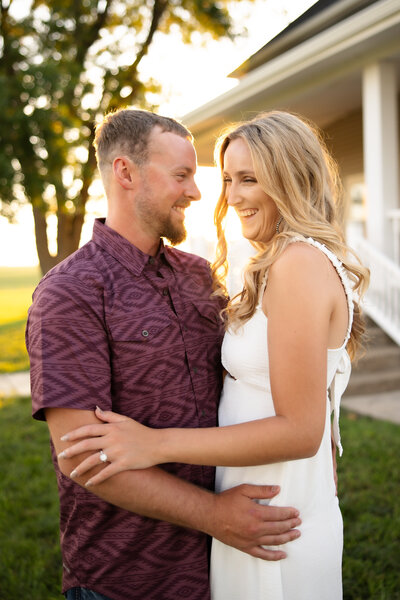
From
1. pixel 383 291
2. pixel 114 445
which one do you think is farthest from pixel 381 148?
pixel 114 445

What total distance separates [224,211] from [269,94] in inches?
276

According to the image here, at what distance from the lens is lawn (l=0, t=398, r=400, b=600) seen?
11.3ft

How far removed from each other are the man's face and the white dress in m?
0.52

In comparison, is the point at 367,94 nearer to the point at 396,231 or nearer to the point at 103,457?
the point at 396,231

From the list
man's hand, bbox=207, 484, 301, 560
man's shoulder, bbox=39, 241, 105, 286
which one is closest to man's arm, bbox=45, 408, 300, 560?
man's hand, bbox=207, 484, 301, 560

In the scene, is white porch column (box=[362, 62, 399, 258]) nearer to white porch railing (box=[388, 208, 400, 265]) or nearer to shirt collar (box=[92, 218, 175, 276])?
white porch railing (box=[388, 208, 400, 265])

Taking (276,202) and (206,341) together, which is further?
(206,341)

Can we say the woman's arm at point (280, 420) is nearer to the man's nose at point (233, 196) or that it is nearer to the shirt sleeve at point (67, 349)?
the shirt sleeve at point (67, 349)

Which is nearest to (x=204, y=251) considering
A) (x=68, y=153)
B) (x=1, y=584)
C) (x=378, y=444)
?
(x=68, y=153)

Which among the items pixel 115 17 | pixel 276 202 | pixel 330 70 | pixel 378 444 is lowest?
pixel 378 444

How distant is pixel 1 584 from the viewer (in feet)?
11.5

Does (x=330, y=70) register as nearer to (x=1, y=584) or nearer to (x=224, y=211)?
(x=224, y=211)

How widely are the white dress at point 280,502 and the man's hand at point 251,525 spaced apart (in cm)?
7

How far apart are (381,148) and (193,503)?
22.1 feet
